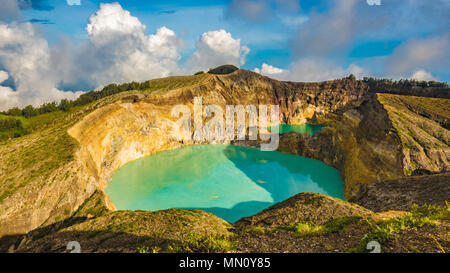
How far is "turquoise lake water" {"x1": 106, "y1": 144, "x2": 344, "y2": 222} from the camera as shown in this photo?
23.5 m

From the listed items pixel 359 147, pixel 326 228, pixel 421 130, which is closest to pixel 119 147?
pixel 326 228

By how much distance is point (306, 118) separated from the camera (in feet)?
294

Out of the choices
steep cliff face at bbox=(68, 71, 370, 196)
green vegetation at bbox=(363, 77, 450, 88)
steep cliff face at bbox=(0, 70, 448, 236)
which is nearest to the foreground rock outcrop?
steep cliff face at bbox=(0, 70, 448, 236)

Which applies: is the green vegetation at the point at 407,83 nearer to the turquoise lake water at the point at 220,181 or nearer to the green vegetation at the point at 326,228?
the turquoise lake water at the point at 220,181

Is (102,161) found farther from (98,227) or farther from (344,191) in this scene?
(344,191)

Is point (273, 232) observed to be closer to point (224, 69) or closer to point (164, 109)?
point (164, 109)

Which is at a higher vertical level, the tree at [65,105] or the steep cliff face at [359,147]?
the tree at [65,105]

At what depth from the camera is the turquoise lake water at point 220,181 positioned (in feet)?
77.2

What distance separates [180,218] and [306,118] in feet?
290

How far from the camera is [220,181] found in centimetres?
2989

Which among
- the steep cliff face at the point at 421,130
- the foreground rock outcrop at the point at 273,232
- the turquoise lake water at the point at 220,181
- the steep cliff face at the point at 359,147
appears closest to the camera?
the foreground rock outcrop at the point at 273,232

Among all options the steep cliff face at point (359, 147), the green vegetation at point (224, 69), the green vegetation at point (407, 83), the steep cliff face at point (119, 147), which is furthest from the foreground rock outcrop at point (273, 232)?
the green vegetation at point (224, 69)

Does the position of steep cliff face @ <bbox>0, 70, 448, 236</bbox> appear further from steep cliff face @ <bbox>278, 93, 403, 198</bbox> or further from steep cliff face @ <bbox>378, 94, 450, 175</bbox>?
steep cliff face @ <bbox>378, 94, 450, 175</bbox>
